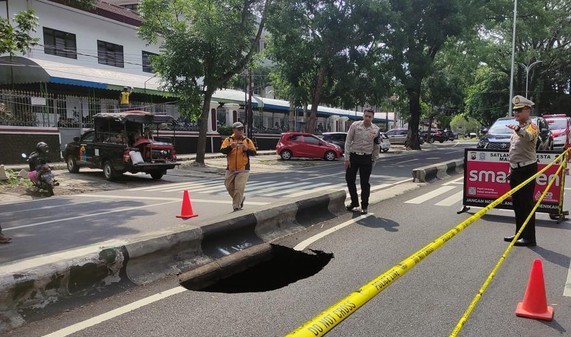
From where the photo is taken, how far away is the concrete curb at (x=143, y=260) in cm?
387

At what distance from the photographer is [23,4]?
23.2 m

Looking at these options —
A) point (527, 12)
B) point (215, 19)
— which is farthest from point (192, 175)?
point (527, 12)

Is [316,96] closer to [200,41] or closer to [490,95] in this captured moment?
[200,41]

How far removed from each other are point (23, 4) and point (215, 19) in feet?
34.2

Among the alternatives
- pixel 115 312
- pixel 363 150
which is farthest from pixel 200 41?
pixel 115 312

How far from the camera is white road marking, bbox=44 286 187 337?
370cm

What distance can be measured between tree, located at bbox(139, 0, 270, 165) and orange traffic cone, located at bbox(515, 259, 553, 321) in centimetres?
1721

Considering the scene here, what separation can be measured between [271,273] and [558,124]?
861 inches

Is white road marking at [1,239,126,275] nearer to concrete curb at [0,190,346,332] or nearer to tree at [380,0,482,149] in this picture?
concrete curb at [0,190,346,332]

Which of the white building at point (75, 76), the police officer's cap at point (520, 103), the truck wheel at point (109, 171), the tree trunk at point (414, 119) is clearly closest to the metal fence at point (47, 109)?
the white building at point (75, 76)

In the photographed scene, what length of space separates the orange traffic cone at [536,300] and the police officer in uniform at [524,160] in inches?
97.3

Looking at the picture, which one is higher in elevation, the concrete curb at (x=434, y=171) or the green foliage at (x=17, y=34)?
the green foliage at (x=17, y=34)

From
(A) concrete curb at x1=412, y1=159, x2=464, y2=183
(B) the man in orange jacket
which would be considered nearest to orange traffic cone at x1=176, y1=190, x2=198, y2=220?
(B) the man in orange jacket

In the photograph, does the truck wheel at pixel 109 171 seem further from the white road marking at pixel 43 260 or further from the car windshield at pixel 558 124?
the car windshield at pixel 558 124
